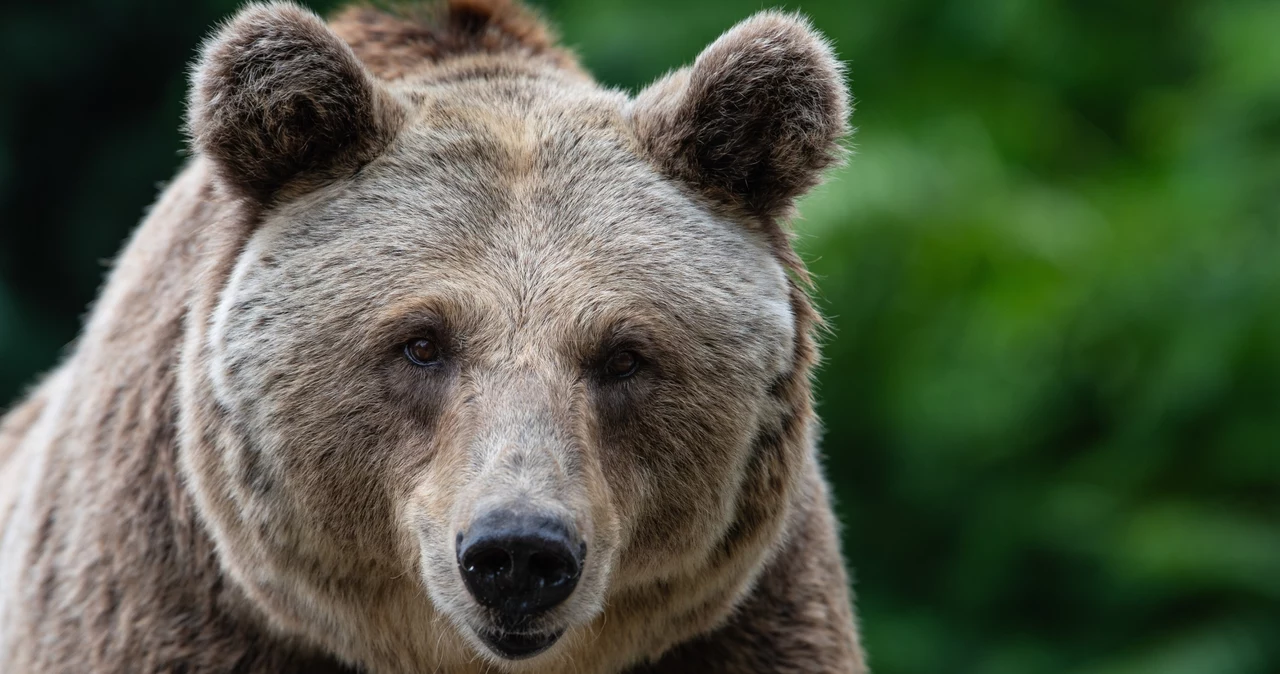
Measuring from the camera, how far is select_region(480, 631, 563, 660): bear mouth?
3977 mm

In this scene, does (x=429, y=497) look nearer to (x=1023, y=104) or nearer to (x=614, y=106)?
(x=614, y=106)

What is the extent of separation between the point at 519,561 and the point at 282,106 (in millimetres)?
1431

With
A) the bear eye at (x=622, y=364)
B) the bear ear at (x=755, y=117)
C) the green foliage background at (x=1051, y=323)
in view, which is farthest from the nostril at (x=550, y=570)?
the green foliage background at (x=1051, y=323)

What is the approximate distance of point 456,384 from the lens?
161 inches

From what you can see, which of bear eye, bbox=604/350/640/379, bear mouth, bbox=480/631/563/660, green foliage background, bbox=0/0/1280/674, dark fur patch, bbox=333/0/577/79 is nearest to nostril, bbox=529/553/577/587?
bear mouth, bbox=480/631/563/660

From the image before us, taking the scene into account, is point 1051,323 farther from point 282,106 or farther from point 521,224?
point 282,106

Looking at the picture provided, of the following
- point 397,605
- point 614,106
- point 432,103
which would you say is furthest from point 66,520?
point 614,106

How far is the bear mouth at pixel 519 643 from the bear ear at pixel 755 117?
1361 mm

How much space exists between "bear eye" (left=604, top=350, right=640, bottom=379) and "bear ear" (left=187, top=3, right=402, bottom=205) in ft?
2.99

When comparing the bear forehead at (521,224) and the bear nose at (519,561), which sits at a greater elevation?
the bear forehead at (521,224)

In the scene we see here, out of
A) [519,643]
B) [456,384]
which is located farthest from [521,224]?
[519,643]

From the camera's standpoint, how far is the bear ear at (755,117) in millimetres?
4398

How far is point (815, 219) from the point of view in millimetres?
9617

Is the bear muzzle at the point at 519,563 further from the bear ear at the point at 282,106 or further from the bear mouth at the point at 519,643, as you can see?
the bear ear at the point at 282,106
